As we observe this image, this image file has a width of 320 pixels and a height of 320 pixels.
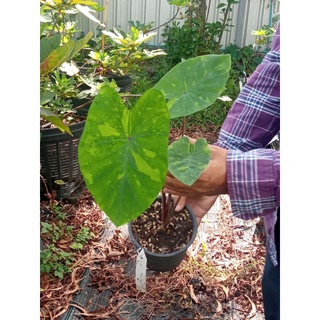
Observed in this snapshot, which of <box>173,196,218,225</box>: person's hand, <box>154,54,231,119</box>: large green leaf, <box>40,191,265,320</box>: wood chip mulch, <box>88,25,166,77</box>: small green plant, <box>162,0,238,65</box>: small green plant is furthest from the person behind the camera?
<box>162,0,238,65</box>: small green plant

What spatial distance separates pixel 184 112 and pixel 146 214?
2.11ft

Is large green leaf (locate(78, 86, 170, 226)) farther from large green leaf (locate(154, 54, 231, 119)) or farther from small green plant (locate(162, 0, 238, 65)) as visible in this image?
small green plant (locate(162, 0, 238, 65))

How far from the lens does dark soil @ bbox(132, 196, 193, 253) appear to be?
4.58ft

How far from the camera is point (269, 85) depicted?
115 cm

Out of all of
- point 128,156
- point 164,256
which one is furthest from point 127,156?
point 164,256

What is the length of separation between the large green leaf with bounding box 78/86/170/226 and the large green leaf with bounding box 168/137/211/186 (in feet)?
0.15

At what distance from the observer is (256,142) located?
122 cm

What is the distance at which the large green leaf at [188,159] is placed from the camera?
2.51ft

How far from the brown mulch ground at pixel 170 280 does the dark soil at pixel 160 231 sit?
0.39 m

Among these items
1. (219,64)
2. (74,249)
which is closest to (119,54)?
(74,249)

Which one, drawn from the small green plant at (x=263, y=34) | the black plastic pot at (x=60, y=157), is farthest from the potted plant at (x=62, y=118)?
the small green plant at (x=263, y=34)

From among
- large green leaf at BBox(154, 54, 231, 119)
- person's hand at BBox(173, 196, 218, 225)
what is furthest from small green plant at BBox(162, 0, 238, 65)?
large green leaf at BBox(154, 54, 231, 119)

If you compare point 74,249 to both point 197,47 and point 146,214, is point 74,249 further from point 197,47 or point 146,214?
point 197,47

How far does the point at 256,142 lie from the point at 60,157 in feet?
3.57
